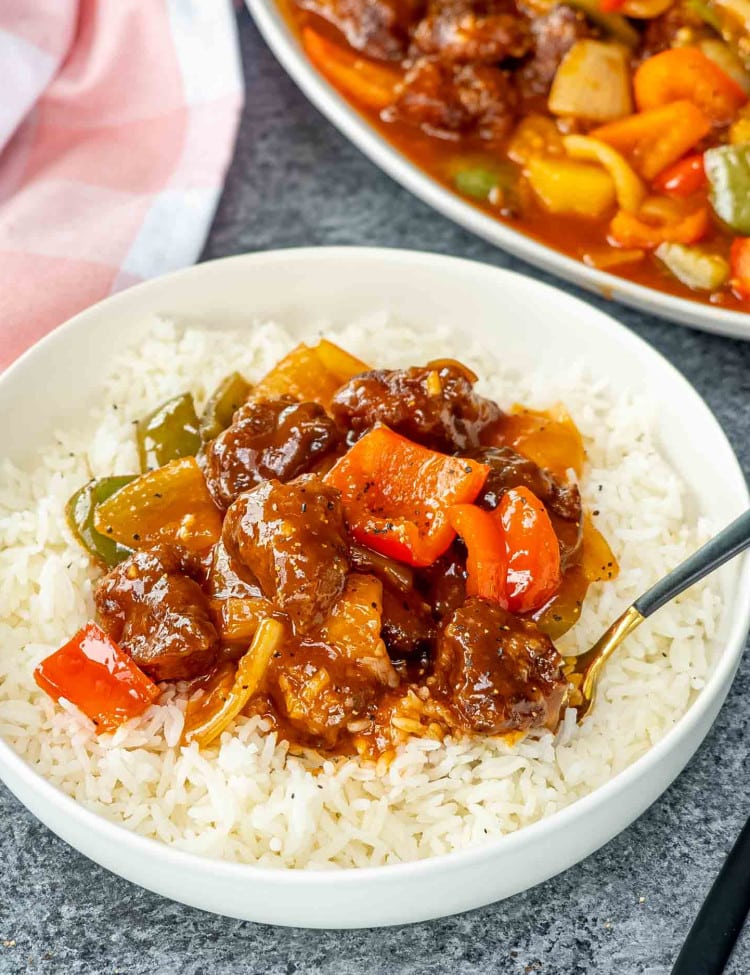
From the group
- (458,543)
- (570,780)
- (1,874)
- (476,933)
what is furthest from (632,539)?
(1,874)

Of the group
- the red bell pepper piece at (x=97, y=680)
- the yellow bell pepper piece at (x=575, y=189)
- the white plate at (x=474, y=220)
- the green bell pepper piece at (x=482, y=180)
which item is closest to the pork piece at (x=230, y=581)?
the red bell pepper piece at (x=97, y=680)

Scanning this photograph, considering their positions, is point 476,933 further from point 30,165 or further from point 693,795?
point 30,165

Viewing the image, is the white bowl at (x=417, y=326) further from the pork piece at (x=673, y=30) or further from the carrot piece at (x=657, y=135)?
the pork piece at (x=673, y=30)

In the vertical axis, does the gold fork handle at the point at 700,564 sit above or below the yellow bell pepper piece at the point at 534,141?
below

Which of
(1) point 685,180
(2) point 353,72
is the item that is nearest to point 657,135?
(1) point 685,180

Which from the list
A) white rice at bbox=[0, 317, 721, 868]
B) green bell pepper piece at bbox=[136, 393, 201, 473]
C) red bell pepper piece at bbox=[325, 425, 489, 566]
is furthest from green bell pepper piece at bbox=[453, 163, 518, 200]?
red bell pepper piece at bbox=[325, 425, 489, 566]

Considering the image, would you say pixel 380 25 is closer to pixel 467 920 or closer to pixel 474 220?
pixel 474 220
